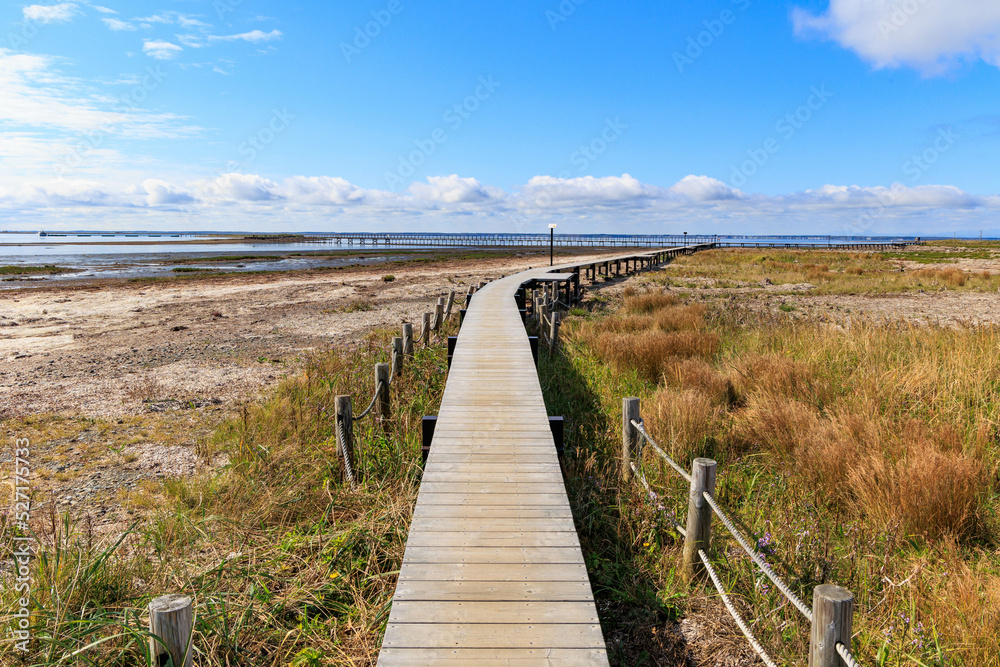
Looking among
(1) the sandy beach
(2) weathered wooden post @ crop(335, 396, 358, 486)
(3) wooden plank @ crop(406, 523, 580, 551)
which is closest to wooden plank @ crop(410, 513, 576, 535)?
(3) wooden plank @ crop(406, 523, 580, 551)

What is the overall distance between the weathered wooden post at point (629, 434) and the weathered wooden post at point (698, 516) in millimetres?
1389

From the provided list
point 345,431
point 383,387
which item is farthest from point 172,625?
point 383,387

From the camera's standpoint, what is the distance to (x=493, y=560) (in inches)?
137

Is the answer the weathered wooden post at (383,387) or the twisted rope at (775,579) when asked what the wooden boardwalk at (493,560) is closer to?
the twisted rope at (775,579)

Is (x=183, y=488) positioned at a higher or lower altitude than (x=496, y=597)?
lower

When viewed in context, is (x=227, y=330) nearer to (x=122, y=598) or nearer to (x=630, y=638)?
(x=122, y=598)

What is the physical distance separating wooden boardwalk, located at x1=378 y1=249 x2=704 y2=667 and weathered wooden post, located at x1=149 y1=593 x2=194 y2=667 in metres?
0.90

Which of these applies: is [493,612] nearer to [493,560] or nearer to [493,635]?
[493,635]

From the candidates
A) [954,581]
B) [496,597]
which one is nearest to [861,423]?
[954,581]

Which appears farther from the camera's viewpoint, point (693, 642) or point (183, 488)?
point (183, 488)

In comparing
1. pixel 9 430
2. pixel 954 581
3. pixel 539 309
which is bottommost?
pixel 9 430

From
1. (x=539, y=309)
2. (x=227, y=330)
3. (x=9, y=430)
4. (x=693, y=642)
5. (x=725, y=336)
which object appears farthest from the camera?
(x=227, y=330)

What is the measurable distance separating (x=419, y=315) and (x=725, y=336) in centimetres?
1005

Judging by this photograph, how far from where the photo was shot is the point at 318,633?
3582 mm
